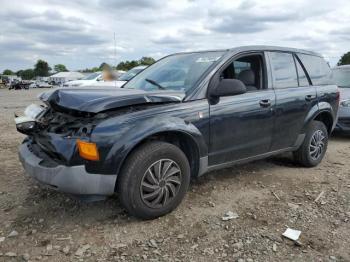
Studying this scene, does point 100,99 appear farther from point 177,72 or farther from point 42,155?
point 177,72

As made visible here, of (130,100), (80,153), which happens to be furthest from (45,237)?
(130,100)

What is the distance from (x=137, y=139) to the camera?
3.41 metres

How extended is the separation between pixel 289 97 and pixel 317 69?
1082 millimetres

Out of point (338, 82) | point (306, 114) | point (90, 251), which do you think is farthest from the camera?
point (338, 82)

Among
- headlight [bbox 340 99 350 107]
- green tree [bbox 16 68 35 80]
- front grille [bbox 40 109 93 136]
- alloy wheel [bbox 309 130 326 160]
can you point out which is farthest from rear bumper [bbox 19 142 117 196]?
green tree [bbox 16 68 35 80]

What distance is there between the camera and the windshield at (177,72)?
167 inches

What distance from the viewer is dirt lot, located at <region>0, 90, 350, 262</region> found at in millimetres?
3135

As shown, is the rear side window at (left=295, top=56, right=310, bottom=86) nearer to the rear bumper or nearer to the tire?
the tire

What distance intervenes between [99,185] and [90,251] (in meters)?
0.55

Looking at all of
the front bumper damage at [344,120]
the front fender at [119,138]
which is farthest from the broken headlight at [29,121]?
the front bumper damage at [344,120]

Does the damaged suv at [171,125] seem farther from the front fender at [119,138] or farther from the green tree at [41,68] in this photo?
the green tree at [41,68]

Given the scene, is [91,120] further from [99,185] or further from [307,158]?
[307,158]

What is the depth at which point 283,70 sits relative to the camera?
5.05 meters

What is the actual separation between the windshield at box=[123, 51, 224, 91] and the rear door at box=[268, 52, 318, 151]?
95 centimetres
